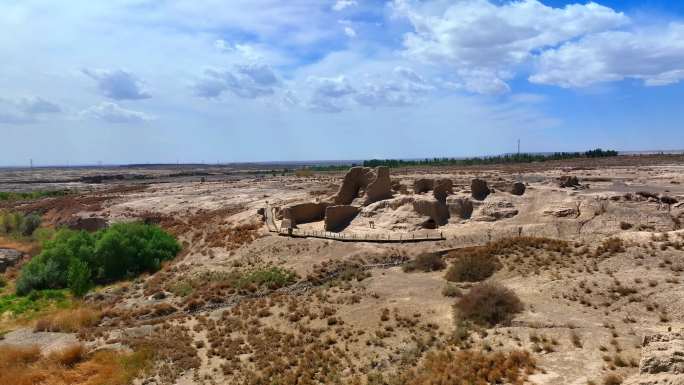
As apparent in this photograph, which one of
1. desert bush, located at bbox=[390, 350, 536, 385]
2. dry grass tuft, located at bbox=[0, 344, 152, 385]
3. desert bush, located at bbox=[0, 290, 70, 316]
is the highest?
desert bush, located at bbox=[390, 350, 536, 385]

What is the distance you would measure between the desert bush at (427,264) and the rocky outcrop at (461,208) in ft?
25.3

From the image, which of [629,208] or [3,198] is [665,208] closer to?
[629,208]

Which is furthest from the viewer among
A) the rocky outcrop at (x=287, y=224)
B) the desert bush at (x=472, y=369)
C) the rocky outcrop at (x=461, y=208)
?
the rocky outcrop at (x=287, y=224)

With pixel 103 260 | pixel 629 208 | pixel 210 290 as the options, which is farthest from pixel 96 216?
pixel 629 208

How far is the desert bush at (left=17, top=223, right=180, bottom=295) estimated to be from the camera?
34.8 m

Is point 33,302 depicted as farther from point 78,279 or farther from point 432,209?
point 432,209

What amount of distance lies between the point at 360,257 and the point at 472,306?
1101 centimetres

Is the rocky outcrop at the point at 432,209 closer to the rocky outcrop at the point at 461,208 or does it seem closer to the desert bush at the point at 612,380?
the rocky outcrop at the point at 461,208

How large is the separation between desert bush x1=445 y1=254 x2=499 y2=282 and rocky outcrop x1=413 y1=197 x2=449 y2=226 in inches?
327

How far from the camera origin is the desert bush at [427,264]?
26.3 m

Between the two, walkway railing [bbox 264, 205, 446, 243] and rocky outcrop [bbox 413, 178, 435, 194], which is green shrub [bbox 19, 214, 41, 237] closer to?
walkway railing [bbox 264, 205, 446, 243]

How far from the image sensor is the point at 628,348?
48.5 feet

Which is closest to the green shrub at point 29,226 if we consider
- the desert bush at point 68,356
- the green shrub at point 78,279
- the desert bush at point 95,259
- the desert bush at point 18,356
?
the desert bush at point 95,259

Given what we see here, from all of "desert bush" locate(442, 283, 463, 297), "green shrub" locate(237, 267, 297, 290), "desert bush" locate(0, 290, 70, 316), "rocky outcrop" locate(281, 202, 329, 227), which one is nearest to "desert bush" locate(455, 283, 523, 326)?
"desert bush" locate(442, 283, 463, 297)
